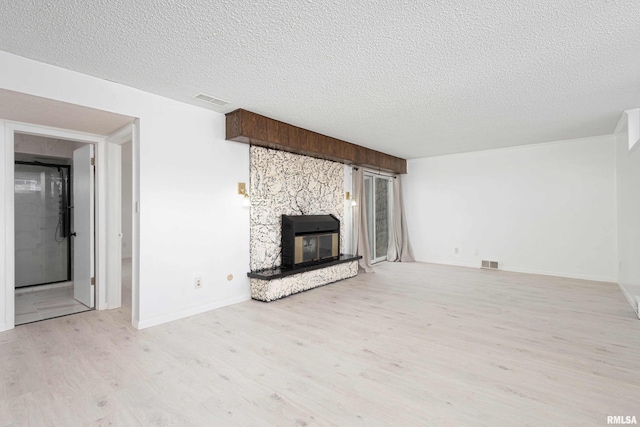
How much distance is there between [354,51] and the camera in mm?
2430

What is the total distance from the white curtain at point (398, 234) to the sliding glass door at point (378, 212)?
0.45 feet

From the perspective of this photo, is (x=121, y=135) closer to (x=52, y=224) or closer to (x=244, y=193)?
(x=244, y=193)

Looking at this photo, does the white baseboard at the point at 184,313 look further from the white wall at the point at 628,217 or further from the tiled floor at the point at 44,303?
the white wall at the point at 628,217

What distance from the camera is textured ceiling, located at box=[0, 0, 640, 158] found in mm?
1940

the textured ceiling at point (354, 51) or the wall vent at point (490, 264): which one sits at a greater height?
the textured ceiling at point (354, 51)

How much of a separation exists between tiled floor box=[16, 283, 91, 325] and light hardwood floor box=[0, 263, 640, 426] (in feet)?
1.23

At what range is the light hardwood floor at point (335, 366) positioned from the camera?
73.2 inches

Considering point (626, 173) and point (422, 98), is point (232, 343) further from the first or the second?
point (626, 173)

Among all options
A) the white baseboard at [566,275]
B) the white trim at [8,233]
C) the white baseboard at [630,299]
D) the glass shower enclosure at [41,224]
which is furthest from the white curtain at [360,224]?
the glass shower enclosure at [41,224]

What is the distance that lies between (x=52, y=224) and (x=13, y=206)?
2394 mm

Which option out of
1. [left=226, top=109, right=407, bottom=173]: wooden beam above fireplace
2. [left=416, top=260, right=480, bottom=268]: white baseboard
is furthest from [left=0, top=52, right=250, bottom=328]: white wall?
[left=416, top=260, right=480, bottom=268]: white baseboard

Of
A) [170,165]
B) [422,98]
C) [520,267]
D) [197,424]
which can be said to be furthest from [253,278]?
[520,267]

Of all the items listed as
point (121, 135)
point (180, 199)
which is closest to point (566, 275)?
point (180, 199)

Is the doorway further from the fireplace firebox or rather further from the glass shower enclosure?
the fireplace firebox
